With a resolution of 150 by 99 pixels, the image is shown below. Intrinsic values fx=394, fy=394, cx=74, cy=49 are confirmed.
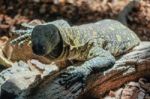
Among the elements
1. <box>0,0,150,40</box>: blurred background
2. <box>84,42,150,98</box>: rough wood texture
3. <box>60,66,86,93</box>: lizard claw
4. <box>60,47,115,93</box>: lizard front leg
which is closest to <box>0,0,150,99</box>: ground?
<box>0,0,150,40</box>: blurred background

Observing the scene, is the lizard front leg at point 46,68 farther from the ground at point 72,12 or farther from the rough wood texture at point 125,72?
the ground at point 72,12

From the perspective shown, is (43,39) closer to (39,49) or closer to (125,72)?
(39,49)

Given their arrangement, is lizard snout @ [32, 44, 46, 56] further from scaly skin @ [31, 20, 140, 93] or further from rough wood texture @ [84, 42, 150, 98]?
rough wood texture @ [84, 42, 150, 98]

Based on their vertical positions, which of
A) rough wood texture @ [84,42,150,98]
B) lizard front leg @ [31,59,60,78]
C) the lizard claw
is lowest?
rough wood texture @ [84,42,150,98]

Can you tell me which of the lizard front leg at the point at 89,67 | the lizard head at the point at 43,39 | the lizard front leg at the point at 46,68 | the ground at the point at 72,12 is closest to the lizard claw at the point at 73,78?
the lizard front leg at the point at 89,67

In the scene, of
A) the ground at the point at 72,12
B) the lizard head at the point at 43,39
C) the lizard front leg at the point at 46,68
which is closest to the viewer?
the lizard head at the point at 43,39

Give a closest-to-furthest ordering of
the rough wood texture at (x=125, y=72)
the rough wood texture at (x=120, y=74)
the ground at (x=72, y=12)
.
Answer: the rough wood texture at (x=120, y=74), the rough wood texture at (x=125, y=72), the ground at (x=72, y=12)

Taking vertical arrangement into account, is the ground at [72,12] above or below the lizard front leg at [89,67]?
above
